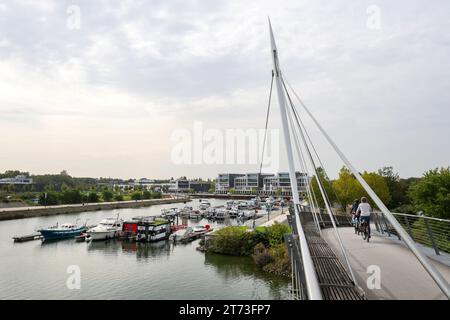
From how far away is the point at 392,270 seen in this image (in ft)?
20.3

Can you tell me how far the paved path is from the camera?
15.8ft

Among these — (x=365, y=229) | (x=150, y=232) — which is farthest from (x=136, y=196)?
(x=365, y=229)

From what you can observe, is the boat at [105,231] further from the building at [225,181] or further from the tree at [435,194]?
the building at [225,181]

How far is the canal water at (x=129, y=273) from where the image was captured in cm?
1842

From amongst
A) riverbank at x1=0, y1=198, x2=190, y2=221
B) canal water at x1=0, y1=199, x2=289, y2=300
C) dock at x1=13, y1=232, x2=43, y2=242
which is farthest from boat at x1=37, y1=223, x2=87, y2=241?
riverbank at x1=0, y1=198, x2=190, y2=221

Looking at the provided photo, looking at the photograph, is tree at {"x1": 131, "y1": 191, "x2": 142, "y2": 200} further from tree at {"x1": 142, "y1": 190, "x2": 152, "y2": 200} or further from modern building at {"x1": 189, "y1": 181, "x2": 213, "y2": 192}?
modern building at {"x1": 189, "y1": 181, "x2": 213, "y2": 192}

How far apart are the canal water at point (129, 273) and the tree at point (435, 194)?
10.2 meters

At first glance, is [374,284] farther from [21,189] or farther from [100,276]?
[21,189]

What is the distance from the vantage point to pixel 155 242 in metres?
34.3

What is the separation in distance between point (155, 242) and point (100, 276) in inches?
496

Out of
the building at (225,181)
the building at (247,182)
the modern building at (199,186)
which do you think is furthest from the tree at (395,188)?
the modern building at (199,186)

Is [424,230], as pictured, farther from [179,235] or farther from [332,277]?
[179,235]

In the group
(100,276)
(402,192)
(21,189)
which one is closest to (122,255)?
(100,276)
